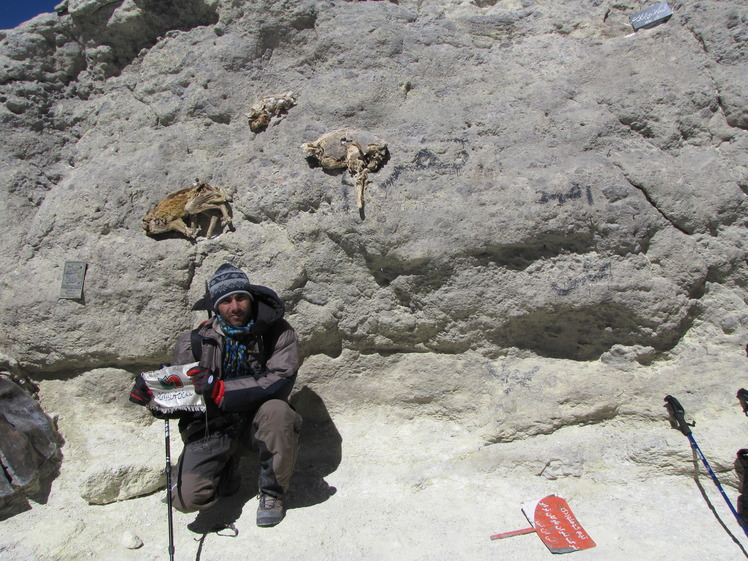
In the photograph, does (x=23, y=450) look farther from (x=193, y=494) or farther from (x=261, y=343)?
(x=261, y=343)

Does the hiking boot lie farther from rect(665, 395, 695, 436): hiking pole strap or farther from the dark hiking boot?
rect(665, 395, 695, 436): hiking pole strap

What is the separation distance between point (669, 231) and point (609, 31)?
65.2 inches

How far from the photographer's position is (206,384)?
2.97m

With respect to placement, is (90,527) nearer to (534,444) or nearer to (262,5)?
(534,444)

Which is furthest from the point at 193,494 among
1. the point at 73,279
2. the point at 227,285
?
the point at 73,279

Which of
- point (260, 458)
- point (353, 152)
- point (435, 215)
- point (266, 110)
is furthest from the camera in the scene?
point (266, 110)

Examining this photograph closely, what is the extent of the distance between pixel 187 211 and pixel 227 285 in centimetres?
90

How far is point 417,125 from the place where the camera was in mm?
3895

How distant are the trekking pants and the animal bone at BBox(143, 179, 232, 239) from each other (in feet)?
4.54

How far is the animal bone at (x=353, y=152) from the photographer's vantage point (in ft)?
12.2

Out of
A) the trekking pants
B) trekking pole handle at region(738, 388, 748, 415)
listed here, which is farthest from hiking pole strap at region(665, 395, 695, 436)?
the trekking pants

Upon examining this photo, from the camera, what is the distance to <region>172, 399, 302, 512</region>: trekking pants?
10.1 feet

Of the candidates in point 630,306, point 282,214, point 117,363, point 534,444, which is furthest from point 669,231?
point 117,363

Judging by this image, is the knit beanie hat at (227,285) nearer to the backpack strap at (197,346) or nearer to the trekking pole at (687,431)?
the backpack strap at (197,346)
